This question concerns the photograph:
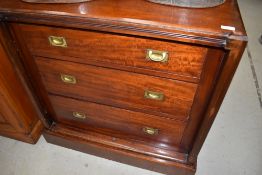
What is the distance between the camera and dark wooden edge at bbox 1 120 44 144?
135 cm

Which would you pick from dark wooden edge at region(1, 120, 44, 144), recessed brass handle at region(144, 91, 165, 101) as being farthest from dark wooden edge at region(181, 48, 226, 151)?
dark wooden edge at region(1, 120, 44, 144)

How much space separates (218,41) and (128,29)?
10.6 inches

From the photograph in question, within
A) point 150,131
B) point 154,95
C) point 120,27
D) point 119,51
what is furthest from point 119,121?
point 120,27

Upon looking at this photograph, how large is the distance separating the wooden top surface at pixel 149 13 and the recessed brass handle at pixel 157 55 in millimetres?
115

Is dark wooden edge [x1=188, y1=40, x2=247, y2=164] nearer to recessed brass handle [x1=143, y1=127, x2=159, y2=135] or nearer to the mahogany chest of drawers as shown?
the mahogany chest of drawers

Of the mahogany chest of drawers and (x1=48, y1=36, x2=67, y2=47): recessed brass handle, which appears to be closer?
the mahogany chest of drawers

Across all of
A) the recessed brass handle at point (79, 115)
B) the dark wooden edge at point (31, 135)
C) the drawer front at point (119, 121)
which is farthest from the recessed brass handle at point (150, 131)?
the dark wooden edge at point (31, 135)

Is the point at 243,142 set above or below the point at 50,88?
below

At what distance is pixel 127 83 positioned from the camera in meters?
0.91

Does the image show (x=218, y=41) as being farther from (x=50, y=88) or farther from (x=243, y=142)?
(x=243, y=142)

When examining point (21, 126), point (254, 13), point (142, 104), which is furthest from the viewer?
point (254, 13)

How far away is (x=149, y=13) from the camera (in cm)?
72

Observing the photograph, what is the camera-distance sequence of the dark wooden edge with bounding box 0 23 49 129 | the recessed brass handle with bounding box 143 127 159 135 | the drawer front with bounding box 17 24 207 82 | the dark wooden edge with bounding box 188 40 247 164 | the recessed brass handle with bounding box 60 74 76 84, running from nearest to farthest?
the dark wooden edge with bounding box 188 40 247 164, the drawer front with bounding box 17 24 207 82, the dark wooden edge with bounding box 0 23 49 129, the recessed brass handle with bounding box 60 74 76 84, the recessed brass handle with bounding box 143 127 159 135

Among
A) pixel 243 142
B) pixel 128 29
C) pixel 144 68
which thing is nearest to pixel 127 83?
pixel 144 68
